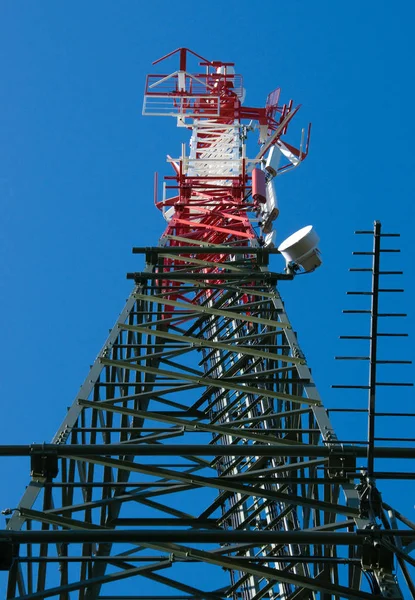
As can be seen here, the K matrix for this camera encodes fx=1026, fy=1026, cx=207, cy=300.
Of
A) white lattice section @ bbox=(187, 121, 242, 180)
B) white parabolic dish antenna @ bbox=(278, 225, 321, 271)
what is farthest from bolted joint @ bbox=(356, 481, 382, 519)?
white lattice section @ bbox=(187, 121, 242, 180)

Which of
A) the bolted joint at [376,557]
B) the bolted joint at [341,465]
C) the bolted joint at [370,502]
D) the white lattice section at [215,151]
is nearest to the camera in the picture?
the bolted joint at [376,557]

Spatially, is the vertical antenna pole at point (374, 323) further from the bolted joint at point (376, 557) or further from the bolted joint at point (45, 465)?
the bolted joint at point (45, 465)

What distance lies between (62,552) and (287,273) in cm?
703

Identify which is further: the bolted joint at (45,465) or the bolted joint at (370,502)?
the bolted joint at (45,465)

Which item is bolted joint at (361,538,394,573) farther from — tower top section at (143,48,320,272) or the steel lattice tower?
tower top section at (143,48,320,272)

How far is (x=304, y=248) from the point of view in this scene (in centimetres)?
1563

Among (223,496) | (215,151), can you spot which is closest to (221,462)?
(223,496)

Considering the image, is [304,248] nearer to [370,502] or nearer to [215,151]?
[370,502]

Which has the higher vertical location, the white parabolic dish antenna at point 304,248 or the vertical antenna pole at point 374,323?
the white parabolic dish antenna at point 304,248

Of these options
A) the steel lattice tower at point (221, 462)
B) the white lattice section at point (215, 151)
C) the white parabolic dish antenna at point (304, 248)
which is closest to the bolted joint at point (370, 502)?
the steel lattice tower at point (221, 462)

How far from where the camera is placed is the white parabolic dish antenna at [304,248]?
15.6 meters

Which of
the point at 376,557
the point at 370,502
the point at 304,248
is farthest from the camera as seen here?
the point at 304,248

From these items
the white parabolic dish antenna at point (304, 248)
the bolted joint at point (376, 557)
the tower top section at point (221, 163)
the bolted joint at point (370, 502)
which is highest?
the tower top section at point (221, 163)

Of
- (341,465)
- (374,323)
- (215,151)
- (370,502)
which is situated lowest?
(370,502)
